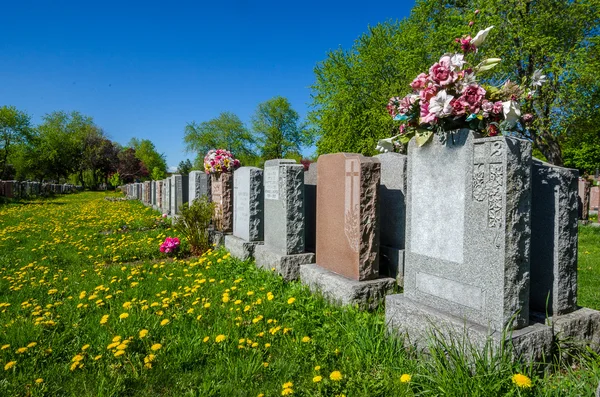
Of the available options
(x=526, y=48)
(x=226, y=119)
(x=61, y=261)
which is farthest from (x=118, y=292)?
(x=226, y=119)

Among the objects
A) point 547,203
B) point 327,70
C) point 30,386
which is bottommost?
point 30,386

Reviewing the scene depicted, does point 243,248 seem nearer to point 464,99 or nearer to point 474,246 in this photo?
point 474,246

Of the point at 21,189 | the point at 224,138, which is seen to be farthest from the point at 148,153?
the point at 21,189

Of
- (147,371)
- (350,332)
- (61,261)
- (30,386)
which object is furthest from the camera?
(61,261)

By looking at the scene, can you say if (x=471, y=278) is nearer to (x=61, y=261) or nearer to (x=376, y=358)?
(x=376, y=358)

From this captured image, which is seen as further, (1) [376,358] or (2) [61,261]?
(2) [61,261]

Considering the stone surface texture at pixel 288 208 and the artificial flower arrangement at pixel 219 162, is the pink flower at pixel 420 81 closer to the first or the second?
the stone surface texture at pixel 288 208

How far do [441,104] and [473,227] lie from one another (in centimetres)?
93

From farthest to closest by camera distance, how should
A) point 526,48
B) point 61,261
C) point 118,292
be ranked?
point 526,48 → point 61,261 → point 118,292

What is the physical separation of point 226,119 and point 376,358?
53570 millimetres

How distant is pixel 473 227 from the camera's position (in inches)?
100.0

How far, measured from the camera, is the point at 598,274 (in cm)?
566

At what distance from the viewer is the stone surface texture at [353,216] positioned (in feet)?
12.6

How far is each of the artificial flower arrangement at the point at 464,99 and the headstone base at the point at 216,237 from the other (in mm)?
5154
